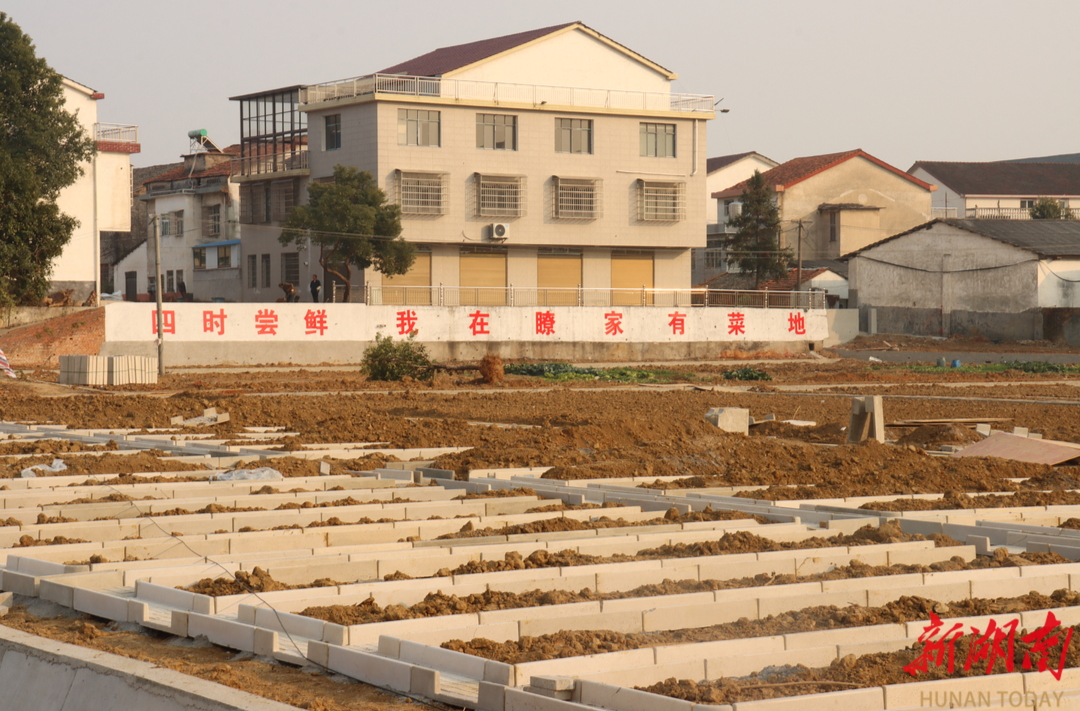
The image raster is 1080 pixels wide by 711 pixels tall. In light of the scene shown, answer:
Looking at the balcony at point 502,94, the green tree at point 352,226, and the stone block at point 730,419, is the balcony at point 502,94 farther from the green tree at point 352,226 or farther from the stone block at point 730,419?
the stone block at point 730,419

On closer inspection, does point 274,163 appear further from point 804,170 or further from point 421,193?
point 804,170

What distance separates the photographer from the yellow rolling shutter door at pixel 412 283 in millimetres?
44500

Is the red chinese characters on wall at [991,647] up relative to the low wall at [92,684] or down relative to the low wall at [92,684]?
up

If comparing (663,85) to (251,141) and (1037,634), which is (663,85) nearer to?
(251,141)

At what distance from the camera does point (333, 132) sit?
46.8 meters

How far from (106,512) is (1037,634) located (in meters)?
7.12

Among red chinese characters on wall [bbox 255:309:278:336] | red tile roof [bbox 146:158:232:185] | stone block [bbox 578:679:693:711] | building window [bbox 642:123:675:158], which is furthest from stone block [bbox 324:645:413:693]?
red tile roof [bbox 146:158:232:185]

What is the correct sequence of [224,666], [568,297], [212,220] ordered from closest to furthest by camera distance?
[224,666], [568,297], [212,220]

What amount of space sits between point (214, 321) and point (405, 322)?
633cm

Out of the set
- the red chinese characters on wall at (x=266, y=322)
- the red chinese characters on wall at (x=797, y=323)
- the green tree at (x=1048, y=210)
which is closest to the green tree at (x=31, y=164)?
the red chinese characters on wall at (x=266, y=322)

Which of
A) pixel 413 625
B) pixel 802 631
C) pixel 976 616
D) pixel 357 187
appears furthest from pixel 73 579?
pixel 357 187

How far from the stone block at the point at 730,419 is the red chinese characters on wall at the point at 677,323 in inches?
1055

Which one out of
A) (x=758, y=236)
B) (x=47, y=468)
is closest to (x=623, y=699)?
(x=47, y=468)

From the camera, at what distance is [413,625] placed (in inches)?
236
